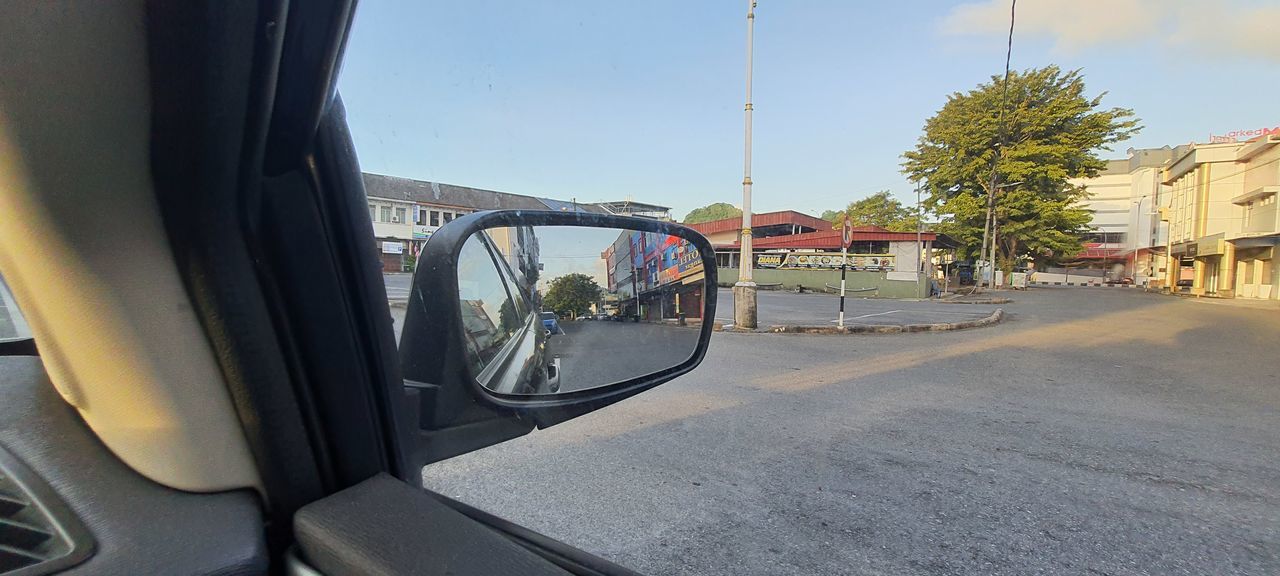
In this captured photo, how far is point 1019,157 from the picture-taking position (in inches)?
1156

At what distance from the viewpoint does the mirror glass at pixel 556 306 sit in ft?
4.05

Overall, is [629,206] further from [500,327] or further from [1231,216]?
[1231,216]

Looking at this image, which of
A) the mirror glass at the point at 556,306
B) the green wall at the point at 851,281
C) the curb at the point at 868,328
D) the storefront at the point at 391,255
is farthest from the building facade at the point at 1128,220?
the storefront at the point at 391,255

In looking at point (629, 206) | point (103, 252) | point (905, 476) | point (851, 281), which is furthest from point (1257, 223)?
point (103, 252)

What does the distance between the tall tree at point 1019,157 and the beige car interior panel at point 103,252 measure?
114ft

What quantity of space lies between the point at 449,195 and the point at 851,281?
85.2ft

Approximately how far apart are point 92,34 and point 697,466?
11.1 ft

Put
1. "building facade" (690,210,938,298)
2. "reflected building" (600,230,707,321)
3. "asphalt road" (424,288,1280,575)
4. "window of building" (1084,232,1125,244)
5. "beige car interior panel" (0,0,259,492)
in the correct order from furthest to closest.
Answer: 1. "window of building" (1084,232,1125,244)
2. "building facade" (690,210,938,298)
3. "asphalt road" (424,288,1280,575)
4. "reflected building" (600,230,707,321)
5. "beige car interior panel" (0,0,259,492)

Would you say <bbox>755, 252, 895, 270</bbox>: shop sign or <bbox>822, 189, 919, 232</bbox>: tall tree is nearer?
<bbox>755, 252, 895, 270</bbox>: shop sign

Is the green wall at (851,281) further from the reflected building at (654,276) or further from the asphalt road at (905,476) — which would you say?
the reflected building at (654,276)

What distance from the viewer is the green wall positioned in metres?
23.7

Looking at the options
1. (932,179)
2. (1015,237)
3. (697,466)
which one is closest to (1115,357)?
(697,466)

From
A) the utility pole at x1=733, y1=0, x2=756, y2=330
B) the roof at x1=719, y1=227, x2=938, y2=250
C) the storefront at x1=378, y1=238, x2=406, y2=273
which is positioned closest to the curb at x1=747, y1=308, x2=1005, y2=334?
the utility pole at x1=733, y1=0, x2=756, y2=330

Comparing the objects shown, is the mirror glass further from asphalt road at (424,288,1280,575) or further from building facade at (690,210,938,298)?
building facade at (690,210,938,298)
